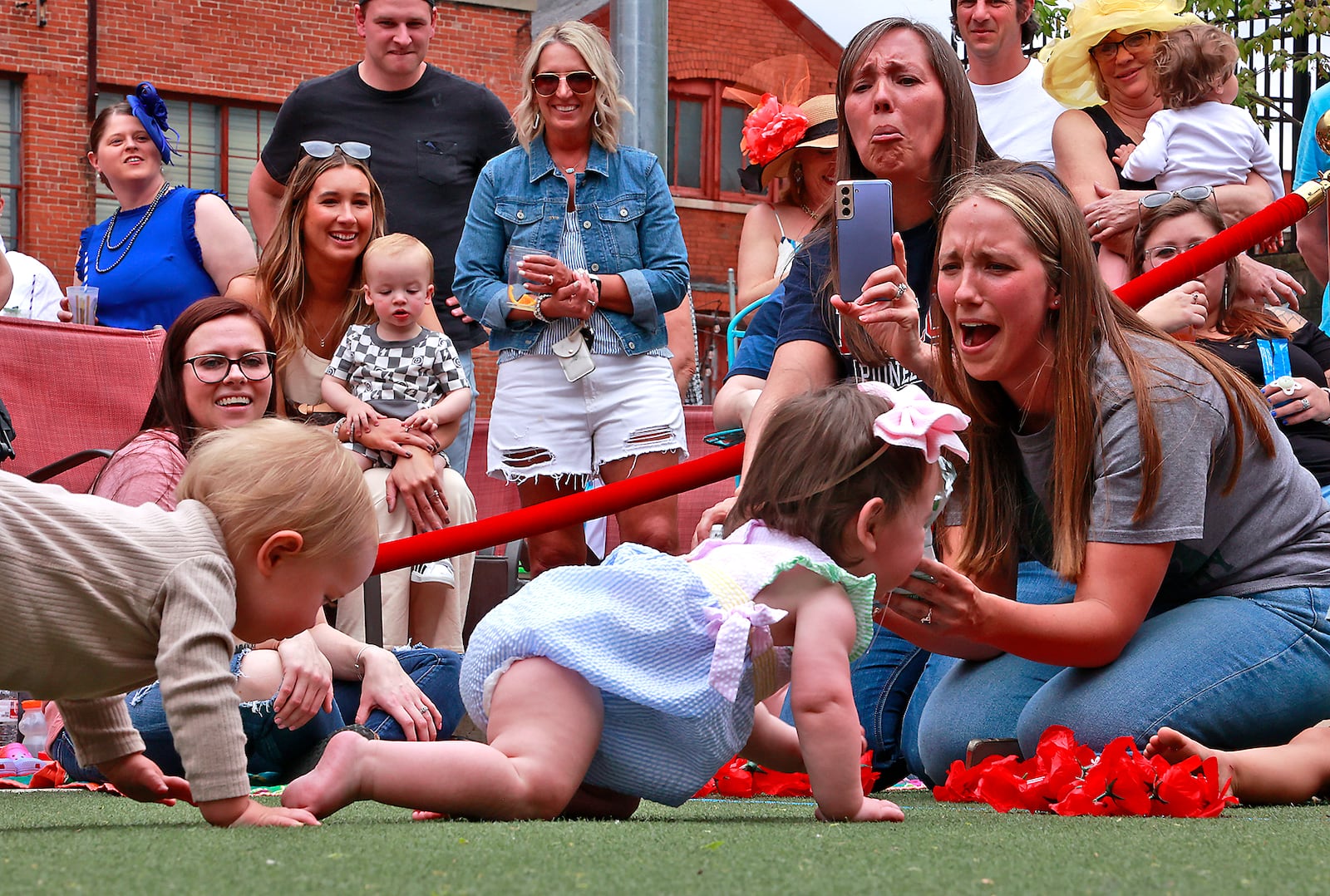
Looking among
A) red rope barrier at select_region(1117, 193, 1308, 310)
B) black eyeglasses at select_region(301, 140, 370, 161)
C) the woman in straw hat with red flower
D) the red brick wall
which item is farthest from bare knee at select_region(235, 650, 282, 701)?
the red brick wall

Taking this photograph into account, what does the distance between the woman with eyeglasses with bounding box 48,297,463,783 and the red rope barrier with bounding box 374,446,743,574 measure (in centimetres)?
29

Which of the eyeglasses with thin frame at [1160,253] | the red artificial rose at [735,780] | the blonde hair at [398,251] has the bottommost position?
the red artificial rose at [735,780]

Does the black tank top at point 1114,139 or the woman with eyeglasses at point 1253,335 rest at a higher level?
the black tank top at point 1114,139

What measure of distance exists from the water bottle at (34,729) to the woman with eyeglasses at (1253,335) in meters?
3.45

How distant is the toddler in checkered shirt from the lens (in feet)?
16.8

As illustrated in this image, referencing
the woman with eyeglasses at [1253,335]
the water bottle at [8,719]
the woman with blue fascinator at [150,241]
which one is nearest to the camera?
the woman with eyeglasses at [1253,335]

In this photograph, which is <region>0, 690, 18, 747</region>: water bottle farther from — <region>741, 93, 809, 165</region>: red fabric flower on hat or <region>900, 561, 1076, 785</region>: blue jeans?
<region>741, 93, 809, 165</region>: red fabric flower on hat

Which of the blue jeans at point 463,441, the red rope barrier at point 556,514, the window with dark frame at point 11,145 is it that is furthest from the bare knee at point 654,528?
the window with dark frame at point 11,145

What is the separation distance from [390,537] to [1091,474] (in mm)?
2637

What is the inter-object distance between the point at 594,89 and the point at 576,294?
2.71 feet

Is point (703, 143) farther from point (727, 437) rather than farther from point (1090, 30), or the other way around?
point (727, 437)

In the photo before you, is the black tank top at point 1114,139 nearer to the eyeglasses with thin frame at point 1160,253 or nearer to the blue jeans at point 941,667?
the eyeglasses with thin frame at point 1160,253

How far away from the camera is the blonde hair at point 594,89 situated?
17.3 ft

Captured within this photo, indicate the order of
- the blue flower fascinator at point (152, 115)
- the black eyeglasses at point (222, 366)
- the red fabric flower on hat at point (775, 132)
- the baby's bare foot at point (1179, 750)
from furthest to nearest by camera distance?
the red fabric flower on hat at point (775, 132), the blue flower fascinator at point (152, 115), the black eyeglasses at point (222, 366), the baby's bare foot at point (1179, 750)
